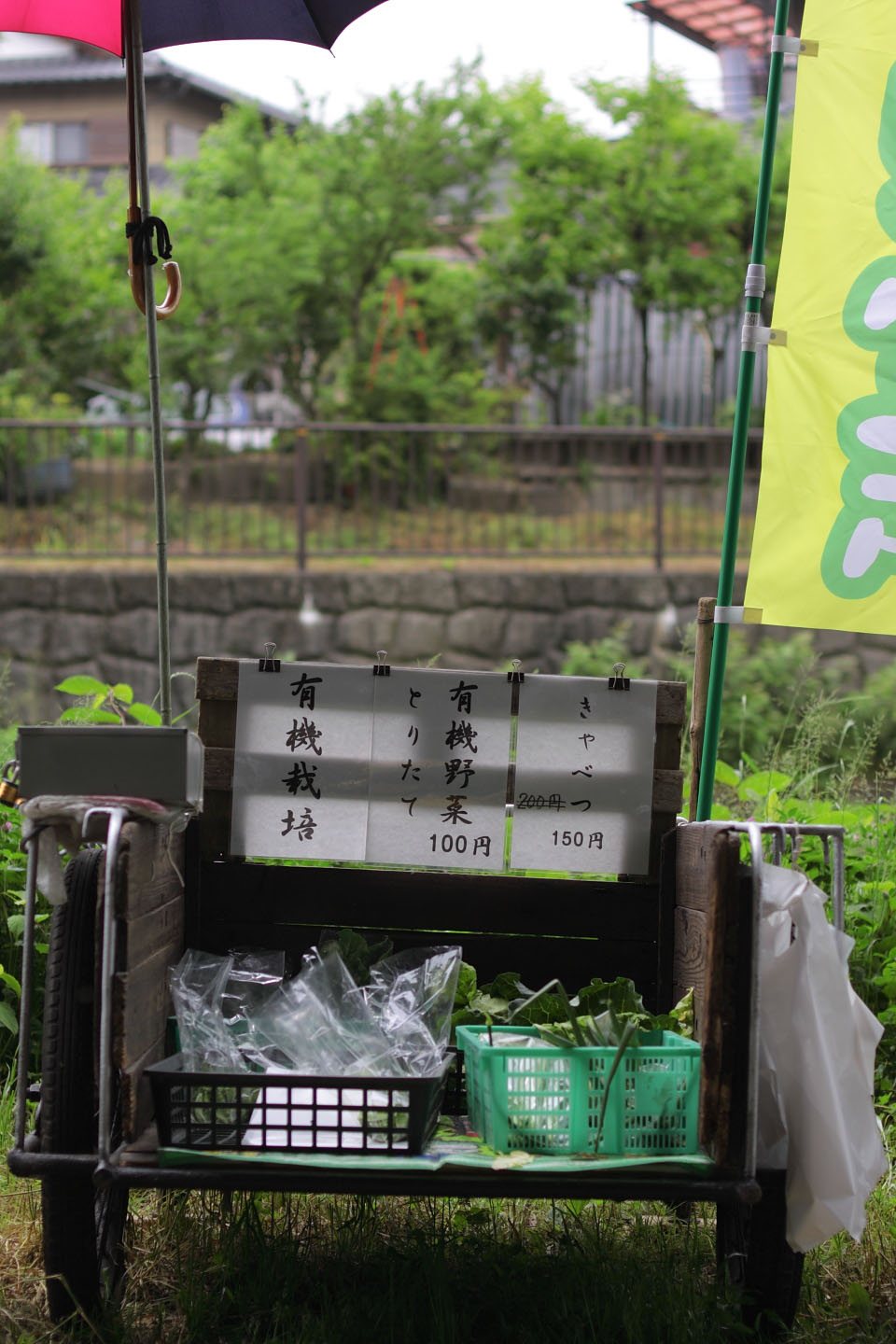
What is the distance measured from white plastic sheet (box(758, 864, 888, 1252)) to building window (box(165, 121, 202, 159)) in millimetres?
21590

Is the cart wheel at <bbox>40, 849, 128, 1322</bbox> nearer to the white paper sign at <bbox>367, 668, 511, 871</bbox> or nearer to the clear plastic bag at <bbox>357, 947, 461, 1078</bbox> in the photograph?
the clear plastic bag at <bbox>357, 947, 461, 1078</bbox>

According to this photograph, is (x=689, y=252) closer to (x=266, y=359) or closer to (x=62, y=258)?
(x=266, y=359)

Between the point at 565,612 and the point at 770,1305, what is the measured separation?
6783mm

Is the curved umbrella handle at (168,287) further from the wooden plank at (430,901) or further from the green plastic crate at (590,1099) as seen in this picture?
the green plastic crate at (590,1099)

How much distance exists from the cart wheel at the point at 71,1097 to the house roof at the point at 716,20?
43.1 feet

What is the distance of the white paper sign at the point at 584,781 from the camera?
2.61 m

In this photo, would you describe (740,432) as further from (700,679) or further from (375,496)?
(375,496)

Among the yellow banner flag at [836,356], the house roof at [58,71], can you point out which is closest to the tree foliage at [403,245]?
the yellow banner flag at [836,356]

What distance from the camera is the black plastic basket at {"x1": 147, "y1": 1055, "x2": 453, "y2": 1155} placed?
6.25 feet

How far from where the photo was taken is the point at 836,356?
8.33 ft

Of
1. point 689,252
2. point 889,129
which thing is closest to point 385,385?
point 689,252

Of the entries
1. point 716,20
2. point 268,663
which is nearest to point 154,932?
point 268,663

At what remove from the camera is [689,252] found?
1199 centimetres

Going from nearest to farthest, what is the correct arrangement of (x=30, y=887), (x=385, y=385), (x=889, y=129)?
(x=30, y=887), (x=889, y=129), (x=385, y=385)
